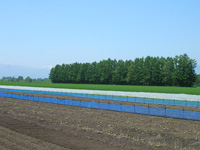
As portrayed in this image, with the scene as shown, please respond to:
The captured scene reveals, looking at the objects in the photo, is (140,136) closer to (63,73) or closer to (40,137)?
(40,137)

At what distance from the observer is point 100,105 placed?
31.3m

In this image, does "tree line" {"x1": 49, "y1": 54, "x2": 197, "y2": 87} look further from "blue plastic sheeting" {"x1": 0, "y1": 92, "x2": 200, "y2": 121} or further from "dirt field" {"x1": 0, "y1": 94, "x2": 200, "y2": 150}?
"dirt field" {"x1": 0, "y1": 94, "x2": 200, "y2": 150}

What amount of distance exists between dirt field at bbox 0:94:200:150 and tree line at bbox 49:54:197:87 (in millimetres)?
79321

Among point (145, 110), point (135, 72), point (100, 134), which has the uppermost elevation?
point (135, 72)

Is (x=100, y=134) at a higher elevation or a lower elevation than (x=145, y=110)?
lower

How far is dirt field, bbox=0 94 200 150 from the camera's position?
45.4ft

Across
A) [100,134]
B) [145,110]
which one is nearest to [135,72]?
[145,110]

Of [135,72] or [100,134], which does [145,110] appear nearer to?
[100,134]

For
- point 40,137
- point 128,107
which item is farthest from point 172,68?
point 40,137

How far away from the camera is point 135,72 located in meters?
112

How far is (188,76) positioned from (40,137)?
89510mm

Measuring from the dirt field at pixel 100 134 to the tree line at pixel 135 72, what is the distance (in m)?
79.3

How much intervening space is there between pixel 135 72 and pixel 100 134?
96.2 metres

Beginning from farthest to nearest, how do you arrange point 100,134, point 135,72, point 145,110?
point 135,72
point 145,110
point 100,134
